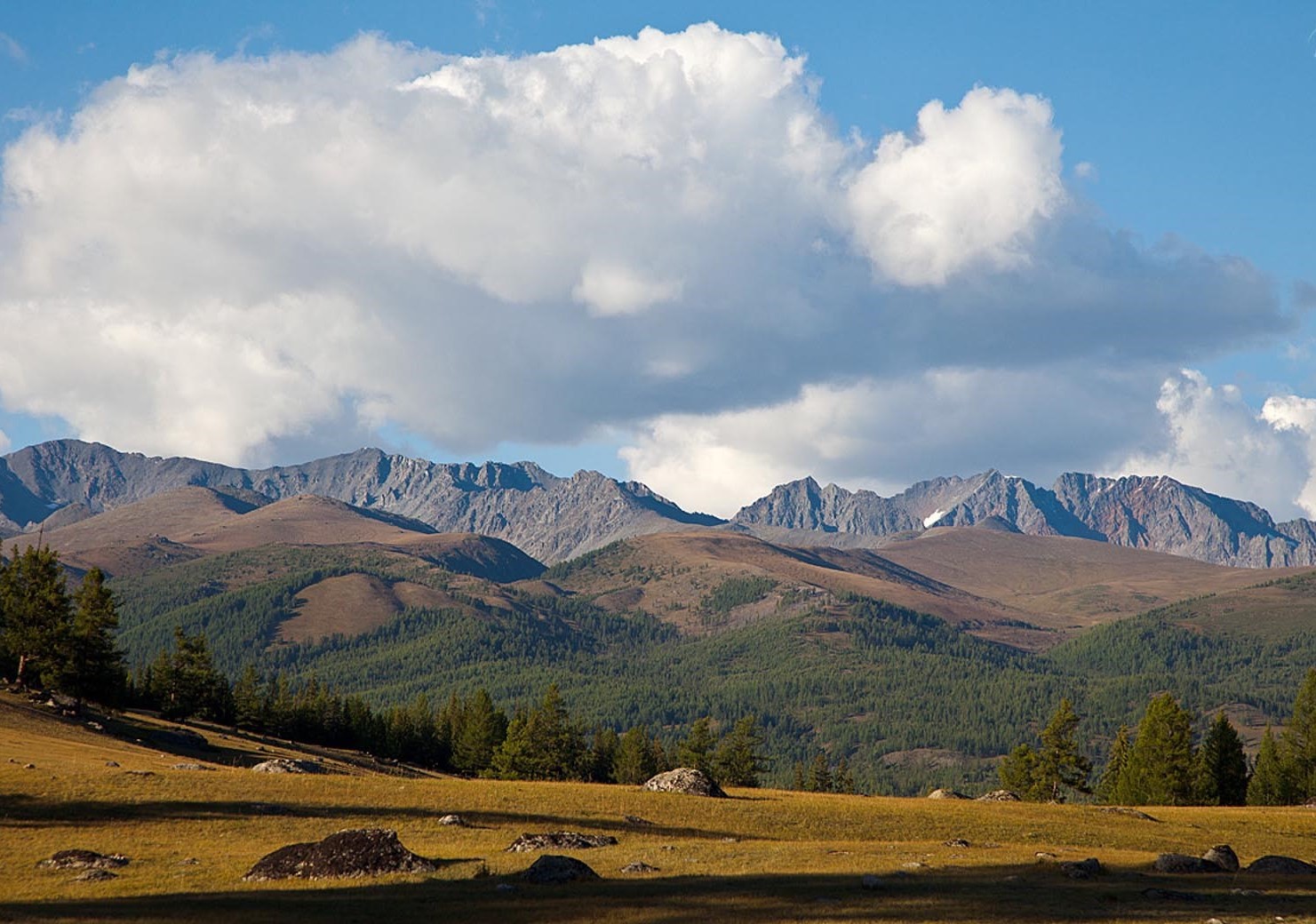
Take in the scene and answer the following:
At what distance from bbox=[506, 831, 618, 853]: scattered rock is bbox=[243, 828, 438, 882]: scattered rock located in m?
7.31

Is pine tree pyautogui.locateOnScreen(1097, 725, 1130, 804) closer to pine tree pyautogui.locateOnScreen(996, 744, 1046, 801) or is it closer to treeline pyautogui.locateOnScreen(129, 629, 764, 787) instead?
pine tree pyautogui.locateOnScreen(996, 744, 1046, 801)

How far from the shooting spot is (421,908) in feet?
128

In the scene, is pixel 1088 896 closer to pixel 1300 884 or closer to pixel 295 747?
pixel 1300 884

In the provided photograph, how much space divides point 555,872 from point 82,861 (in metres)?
19.8

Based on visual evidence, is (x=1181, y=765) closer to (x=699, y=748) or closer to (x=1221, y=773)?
(x=1221, y=773)

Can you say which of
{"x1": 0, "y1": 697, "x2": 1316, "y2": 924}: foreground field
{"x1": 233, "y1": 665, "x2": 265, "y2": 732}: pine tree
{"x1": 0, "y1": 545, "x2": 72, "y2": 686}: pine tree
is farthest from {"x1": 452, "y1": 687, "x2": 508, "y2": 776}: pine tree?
{"x1": 0, "y1": 697, "x2": 1316, "y2": 924}: foreground field

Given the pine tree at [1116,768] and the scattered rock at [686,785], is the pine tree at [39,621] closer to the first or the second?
the scattered rock at [686,785]

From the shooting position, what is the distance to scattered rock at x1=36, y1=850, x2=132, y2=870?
149 feet

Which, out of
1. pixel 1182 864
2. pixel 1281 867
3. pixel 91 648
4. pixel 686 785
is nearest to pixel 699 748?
pixel 686 785

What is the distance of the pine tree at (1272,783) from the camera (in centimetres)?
13488

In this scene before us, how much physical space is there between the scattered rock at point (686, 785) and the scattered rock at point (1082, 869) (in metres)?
32.0

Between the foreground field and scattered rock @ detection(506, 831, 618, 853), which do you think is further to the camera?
scattered rock @ detection(506, 831, 618, 853)

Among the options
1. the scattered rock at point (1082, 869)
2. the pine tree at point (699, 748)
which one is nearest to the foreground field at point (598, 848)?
the scattered rock at point (1082, 869)

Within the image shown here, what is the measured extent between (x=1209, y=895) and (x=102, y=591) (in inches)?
4270
